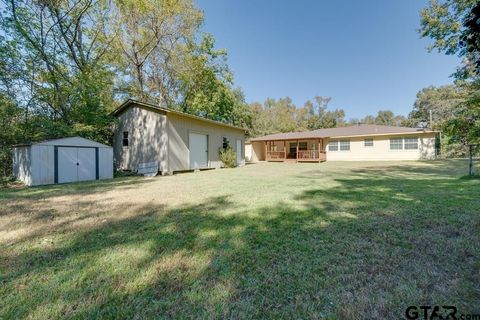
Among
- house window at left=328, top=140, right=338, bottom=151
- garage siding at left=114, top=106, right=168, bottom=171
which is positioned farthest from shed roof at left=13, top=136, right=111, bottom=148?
house window at left=328, top=140, right=338, bottom=151

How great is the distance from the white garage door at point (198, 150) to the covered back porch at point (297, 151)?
10.8m

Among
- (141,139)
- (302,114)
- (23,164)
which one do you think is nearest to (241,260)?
(23,164)

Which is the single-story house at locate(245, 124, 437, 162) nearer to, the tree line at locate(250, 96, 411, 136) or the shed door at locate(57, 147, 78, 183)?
the shed door at locate(57, 147, 78, 183)

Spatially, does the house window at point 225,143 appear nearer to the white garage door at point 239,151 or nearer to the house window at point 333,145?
the white garage door at point 239,151

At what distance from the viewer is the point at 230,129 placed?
58.0ft

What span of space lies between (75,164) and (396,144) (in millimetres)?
24307

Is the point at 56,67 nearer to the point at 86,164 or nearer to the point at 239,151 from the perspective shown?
the point at 86,164

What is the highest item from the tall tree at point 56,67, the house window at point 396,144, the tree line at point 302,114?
the tree line at point 302,114

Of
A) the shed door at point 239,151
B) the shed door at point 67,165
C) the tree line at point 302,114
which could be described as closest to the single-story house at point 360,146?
the shed door at point 239,151

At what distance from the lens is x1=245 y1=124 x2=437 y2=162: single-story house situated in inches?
790

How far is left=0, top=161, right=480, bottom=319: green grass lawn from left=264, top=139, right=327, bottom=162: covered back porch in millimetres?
18099

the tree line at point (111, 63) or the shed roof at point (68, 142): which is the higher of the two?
the tree line at point (111, 63)

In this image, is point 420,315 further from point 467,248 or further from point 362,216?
point 362,216

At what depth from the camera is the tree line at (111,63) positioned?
1101 centimetres
